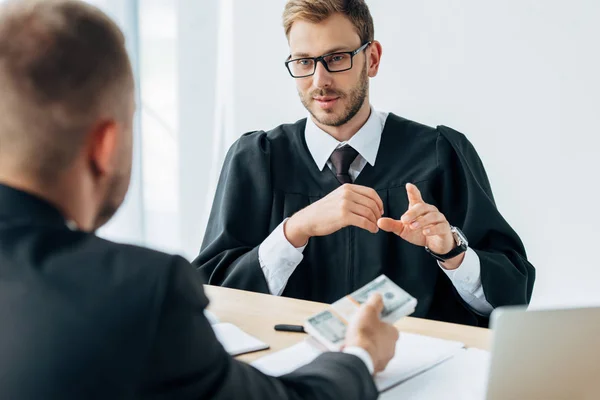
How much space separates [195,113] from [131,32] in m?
0.53

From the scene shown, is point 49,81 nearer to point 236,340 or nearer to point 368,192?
point 236,340

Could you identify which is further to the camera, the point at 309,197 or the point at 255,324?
the point at 309,197

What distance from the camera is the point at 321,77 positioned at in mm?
2088

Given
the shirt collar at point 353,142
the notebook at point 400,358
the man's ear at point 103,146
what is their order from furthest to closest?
the shirt collar at point 353,142
the notebook at point 400,358
the man's ear at point 103,146

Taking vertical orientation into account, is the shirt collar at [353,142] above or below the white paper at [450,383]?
above

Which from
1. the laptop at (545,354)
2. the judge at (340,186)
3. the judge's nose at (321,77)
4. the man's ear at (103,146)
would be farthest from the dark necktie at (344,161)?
the man's ear at (103,146)

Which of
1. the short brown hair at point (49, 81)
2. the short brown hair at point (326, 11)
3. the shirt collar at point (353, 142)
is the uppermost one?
the short brown hair at point (326, 11)

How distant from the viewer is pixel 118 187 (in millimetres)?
964

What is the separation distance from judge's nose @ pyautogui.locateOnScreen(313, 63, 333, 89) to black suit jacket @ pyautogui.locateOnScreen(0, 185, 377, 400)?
1.32 meters

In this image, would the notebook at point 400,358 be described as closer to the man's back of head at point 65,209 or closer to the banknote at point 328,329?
the banknote at point 328,329

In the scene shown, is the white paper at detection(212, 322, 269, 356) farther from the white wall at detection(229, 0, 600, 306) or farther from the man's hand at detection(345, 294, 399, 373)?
the white wall at detection(229, 0, 600, 306)

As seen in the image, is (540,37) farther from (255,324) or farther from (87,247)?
(87,247)

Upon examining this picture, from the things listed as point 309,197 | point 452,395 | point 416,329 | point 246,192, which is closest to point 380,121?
point 309,197

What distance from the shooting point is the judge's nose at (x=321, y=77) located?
2088mm
